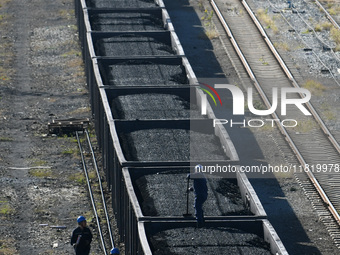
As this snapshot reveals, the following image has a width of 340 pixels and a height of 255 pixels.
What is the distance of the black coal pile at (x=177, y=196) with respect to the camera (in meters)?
17.0

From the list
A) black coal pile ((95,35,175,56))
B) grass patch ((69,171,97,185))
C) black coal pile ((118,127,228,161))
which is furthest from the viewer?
black coal pile ((95,35,175,56))

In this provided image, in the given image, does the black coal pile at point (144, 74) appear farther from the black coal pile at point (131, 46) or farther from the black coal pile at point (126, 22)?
the black coal pile at point (126, 22)

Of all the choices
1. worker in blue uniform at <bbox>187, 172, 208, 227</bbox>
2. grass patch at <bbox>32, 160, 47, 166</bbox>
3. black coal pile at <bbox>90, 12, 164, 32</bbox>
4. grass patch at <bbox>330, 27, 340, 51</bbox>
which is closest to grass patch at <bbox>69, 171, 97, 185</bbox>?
grass patch at <bbox>32, 160, 47, 166</bbox>

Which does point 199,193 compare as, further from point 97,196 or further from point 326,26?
point 326,26

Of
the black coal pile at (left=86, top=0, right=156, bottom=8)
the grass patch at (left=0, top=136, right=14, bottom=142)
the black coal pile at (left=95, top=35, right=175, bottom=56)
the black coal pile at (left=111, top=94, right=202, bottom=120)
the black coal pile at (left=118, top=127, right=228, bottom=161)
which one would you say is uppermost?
the black coal pile at (left=118, top=127, right=228, bottom=161)

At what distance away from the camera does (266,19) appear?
1425 inches

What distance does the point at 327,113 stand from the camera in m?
28.0

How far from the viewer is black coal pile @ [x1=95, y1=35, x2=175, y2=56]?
2669 cm

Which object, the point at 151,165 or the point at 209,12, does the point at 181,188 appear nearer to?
the point at 151,165

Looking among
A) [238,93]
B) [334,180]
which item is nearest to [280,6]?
[238,93]

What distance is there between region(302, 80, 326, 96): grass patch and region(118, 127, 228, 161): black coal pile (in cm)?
973

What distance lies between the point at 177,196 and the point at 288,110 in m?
11.3

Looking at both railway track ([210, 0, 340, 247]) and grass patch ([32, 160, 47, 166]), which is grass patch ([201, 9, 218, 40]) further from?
grass patch ([32, 160, 47, 166])

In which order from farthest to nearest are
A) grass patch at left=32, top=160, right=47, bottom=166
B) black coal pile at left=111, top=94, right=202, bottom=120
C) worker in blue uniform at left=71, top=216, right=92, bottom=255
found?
1. grass patch at left=32, top=160, right=47, bottom=166
2. black coal pile at left=111, top=94, right=202, bottom=120
3. worker in blue uniform at left=71, top=216, right=92, bottom=255
